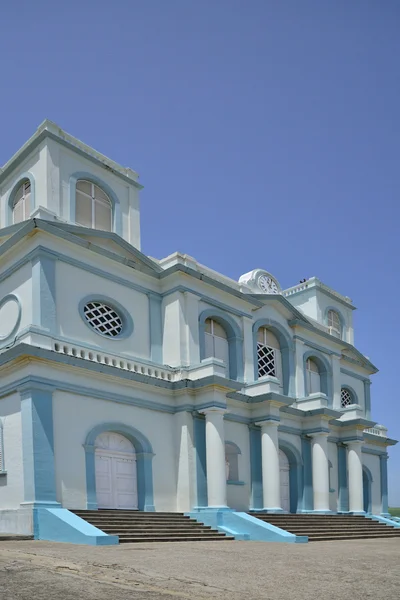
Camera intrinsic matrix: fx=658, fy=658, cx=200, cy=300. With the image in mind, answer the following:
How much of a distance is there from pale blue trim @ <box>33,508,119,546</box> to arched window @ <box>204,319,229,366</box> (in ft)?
27.3

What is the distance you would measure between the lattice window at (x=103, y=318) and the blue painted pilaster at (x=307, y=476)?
29.3 ft

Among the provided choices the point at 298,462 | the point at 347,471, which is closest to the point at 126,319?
the point at 298,462

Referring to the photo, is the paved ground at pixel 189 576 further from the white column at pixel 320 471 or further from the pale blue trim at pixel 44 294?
the white column at pixel 320 471

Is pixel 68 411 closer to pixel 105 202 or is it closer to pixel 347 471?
pixel 105 202

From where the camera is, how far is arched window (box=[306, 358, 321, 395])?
26047mm

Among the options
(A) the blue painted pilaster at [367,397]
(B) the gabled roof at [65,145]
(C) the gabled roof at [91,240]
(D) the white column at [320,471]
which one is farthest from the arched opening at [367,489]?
(B) the gabled roof at [65,145]

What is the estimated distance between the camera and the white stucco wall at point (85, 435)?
15.7 m

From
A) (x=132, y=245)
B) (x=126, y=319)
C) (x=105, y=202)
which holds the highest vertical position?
(x=105, y=202)

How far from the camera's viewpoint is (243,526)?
16.8 meters

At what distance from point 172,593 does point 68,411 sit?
405 inches

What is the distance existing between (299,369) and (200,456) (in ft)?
24.0

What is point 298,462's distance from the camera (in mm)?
23547

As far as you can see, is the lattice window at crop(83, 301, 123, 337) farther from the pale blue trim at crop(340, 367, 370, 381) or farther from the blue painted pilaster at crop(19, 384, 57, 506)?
the pale blue trim at crop(340, 367, 370, 381)

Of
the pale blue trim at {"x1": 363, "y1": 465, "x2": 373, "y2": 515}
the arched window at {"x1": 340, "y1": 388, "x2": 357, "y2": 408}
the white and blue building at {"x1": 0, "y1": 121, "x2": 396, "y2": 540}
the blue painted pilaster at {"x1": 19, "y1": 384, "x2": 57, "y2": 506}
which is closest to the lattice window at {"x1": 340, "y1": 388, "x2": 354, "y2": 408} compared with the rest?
the arched window at {"x1": 340, "y1": 388, "x2": 357, "y2": 408}
